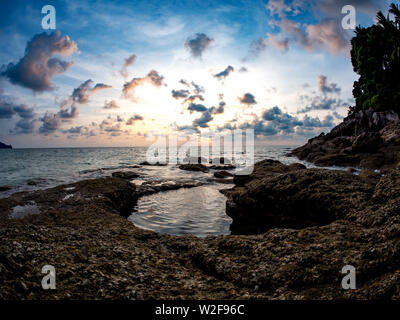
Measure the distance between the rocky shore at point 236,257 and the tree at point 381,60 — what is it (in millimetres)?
46246

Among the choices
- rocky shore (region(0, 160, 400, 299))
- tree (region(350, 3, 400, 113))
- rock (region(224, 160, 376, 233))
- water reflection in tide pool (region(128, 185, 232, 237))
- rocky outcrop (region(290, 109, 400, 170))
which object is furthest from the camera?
tree (region(350, 3, 400, 113))

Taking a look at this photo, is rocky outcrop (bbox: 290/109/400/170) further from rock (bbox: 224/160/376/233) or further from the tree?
rock (bbox: 224/160/376/233)

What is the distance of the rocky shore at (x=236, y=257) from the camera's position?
421cm

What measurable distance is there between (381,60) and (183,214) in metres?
65.4

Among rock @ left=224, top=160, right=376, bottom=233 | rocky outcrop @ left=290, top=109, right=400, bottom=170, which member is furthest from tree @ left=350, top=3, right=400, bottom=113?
rock @ left=224, top=160, right=376, bottom=233

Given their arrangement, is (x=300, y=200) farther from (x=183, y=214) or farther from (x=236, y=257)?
(x=183, y=214)

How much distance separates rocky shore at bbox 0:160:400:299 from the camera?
13.8 feet

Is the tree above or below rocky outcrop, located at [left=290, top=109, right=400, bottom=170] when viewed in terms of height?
above

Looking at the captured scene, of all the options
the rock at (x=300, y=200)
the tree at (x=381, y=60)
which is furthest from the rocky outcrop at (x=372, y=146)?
the rock at (x=300, y=200)

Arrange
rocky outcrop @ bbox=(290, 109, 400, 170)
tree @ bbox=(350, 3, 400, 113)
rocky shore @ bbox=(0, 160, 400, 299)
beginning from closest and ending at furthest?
rocky shore @ bbox=(0, 160, 400, 299)
rocky outcrop @ bbox=(290, 109, 400, 170)
tree @ bbox=(350, 3, 400, 113)

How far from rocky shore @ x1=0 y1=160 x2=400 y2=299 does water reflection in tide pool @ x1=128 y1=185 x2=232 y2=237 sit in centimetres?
322
